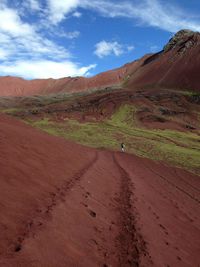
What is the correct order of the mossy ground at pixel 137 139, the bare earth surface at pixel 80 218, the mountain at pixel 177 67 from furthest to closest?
the mountain at pixel 177 67
the mossy ground at pixel 137 139
the bare earth surface at pixel 80 218

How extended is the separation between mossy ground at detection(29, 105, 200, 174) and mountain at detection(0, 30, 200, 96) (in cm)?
3575

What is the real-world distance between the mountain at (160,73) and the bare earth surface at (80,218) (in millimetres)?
76815

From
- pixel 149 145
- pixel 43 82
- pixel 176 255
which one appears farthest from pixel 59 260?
pixel 43 82

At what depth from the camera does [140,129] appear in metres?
58.2

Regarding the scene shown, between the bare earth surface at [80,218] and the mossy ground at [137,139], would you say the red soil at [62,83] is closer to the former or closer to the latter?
the mossy ground at [137,139]

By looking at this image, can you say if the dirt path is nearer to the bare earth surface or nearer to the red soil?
the bare earth surface

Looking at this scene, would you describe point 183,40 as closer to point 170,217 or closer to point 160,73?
point 160,73

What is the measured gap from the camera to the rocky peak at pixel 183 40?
108 meters

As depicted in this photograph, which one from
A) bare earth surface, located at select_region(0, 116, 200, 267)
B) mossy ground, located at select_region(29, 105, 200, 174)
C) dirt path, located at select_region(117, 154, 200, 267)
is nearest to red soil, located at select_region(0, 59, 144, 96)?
mossy ground, located at select_region(29, 105, 200, 174)

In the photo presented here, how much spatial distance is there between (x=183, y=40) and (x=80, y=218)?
11464cm

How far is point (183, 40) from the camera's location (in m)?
116

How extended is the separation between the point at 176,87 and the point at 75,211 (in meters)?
85.8

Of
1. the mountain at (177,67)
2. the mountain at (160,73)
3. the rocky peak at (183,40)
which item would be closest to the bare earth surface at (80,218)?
the mountain at (177,67)

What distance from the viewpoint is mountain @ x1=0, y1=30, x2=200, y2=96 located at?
95.8 metres
